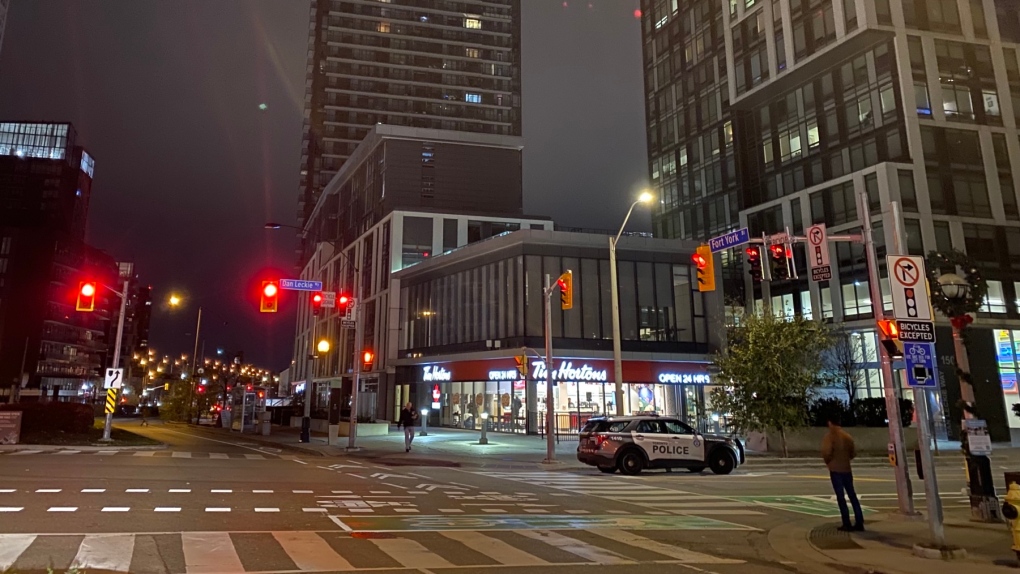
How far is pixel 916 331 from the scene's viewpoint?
31.2 feet

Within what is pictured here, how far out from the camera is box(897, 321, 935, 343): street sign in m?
9.48

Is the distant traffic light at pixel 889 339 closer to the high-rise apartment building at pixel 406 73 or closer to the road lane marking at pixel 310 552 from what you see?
the road lane marking at pixel 310 552

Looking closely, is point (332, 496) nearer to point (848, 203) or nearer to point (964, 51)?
point (848, 203)

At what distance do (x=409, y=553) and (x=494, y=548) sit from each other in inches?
46.9

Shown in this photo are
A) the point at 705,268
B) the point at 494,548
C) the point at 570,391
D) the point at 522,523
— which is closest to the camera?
the point at 494,548

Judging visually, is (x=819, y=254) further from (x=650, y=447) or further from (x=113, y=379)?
(x=113, y=379)

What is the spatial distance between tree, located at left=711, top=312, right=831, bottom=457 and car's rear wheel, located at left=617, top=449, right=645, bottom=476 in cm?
774

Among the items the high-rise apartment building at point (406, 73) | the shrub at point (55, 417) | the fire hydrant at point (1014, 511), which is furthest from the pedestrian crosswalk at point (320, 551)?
the high-rise apartment building at point (406, 73)

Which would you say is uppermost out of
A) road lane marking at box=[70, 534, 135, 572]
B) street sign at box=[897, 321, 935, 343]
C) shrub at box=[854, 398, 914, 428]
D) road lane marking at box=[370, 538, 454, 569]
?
street sign at box=[897, 321, 935, 343]

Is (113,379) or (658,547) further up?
(113,379)

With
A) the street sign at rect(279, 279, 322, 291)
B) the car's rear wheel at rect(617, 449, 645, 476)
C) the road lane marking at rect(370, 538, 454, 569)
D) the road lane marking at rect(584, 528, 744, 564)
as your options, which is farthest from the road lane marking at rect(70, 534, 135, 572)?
the street sign at rect(279, 279, 322, 291)

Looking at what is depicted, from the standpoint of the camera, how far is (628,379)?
4081 cm

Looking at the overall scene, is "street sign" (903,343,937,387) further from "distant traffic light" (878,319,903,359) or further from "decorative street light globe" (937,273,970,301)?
"decorative street light globe" (937,273,970,301)

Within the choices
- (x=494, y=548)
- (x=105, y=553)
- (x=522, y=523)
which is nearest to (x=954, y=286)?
(x=522, y=523)
